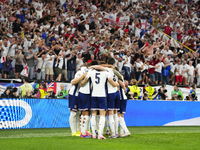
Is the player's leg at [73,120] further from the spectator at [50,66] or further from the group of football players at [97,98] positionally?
the spectator at [50,66]

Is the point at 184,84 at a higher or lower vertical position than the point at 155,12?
lower

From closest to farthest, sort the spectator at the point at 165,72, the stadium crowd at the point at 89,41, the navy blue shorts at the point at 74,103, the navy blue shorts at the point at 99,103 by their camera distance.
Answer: the navy blue shorts at the point at 99,103 < the navy blue shorts at the point at 74,103 < the stadium crowd at the point at 89,41 < the spectator at the point at 165,72

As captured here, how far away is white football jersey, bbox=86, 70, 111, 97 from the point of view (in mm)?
8320

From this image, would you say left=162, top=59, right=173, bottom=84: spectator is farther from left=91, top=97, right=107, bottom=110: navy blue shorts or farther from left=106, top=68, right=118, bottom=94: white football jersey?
Answer: left=91, top=97, right=107, bottom=110: navy blue shorts

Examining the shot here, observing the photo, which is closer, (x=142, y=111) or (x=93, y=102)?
(x=93, y=102)

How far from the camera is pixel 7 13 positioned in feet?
58.4

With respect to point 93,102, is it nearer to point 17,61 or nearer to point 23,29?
point 17,61

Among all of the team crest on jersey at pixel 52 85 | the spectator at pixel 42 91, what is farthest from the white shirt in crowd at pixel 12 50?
the spectator at pixel 42 91

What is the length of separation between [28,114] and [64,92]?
292 centimetres

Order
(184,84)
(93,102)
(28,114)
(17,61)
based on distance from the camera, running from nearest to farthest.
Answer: (93,102)
(28,114)
(17,61)
(184,84)

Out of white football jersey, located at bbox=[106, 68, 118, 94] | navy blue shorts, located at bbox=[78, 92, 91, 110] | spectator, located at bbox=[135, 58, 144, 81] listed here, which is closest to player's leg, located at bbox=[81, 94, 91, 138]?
navy blue shorts, located at bbox=[78, 92, 91, 110]

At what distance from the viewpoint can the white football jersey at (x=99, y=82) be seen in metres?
8.32

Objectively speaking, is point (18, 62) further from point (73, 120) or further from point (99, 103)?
Answer: point (99, 103)

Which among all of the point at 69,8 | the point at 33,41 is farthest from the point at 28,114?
the point at 69,8
